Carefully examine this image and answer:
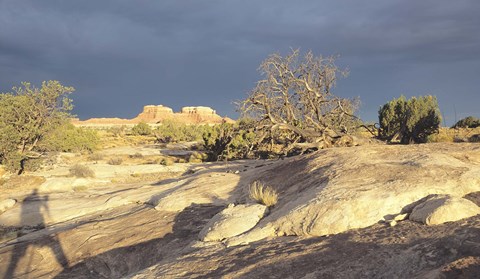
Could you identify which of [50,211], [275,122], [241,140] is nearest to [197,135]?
[241,140]

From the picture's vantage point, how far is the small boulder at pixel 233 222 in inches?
288

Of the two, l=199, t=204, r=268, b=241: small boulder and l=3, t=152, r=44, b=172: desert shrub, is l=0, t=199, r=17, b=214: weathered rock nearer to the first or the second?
l=3, t=152, r=44, b=172: desert shrub

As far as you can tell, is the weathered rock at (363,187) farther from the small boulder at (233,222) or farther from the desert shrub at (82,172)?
the desert shrub at (82,172)

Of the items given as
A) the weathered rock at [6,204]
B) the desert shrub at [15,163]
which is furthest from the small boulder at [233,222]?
the desert shrub at [15,163]

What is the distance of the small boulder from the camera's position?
7.31m

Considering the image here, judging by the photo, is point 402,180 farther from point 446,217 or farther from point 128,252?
point 128,252

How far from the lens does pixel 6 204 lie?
1487 cm

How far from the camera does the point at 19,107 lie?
933 inches

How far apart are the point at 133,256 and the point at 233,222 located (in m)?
2.74

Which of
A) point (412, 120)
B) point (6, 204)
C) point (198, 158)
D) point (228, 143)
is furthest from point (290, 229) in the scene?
point (412, 120)

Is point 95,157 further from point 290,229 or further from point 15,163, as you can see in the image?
point 290,229

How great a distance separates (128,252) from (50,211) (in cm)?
606

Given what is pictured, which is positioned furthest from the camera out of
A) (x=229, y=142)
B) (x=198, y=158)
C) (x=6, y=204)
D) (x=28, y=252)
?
(x=198, y=158)

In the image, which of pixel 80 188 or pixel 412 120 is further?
pixel 412 120
